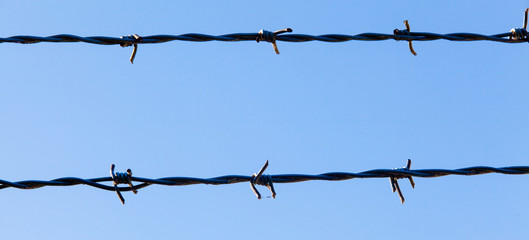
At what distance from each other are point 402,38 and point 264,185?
1090 mm

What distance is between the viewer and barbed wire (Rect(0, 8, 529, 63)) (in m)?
3.35

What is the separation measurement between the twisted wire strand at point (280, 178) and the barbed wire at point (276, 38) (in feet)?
2.11

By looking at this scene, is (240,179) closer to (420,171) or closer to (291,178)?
(291,178)

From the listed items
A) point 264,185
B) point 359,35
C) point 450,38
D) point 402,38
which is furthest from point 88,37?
point 450,38

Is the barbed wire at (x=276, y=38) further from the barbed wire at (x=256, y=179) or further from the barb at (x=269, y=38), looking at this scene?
the barbed wire at (x=256, y=179)

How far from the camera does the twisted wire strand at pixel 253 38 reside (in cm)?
335

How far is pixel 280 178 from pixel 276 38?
718mm

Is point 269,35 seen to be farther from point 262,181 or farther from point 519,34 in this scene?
point 519,34

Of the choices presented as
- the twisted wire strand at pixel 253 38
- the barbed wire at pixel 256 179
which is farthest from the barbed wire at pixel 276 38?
the barbed wire at pixel 256 179

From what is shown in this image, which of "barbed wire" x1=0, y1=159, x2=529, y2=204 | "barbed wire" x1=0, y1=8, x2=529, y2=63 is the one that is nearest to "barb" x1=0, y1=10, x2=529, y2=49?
"barbed wire" x1=0, y1=8, x2=529, y2=63

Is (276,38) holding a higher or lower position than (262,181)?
higher

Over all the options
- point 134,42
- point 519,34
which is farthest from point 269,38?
point 519,34

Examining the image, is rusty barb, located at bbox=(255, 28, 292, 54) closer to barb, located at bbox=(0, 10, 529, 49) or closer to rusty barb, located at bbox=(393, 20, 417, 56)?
barb, located at bbox=(0, 10, 529, 49)

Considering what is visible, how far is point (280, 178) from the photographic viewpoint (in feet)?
10.6
